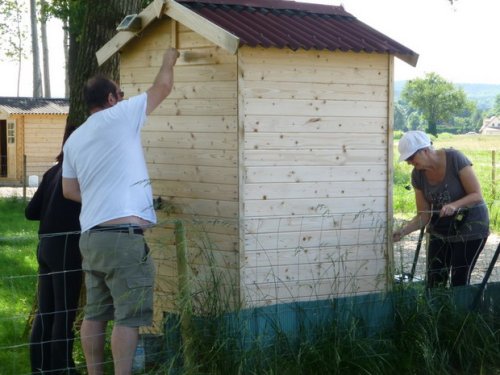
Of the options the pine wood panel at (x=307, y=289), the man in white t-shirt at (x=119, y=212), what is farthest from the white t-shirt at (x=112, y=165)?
the pine wood panel at (x=307, y=289)

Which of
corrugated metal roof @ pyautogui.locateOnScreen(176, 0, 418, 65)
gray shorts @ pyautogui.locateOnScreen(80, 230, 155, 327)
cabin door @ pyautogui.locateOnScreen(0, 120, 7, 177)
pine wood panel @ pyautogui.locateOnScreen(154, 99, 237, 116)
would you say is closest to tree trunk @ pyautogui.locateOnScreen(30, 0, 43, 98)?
cabin door @ pyautogui.locateOnScreen(0, 120, 7, 177)

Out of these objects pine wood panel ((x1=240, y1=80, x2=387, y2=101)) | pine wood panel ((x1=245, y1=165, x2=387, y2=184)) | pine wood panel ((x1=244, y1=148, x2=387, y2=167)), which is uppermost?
pine wood panel ((x1=240, y1=80, x2=387, y2=101))

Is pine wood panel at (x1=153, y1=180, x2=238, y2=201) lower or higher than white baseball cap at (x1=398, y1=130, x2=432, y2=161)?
lower

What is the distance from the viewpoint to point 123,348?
539 centimetres

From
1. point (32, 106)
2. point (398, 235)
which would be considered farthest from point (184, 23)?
point (32, 106)

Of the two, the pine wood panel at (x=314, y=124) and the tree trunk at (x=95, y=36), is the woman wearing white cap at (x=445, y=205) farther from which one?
the tree trunk at (x=95, y=36)

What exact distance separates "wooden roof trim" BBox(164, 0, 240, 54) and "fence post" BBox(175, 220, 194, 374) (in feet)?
4.21

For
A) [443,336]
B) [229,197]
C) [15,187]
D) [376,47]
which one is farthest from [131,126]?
[15,187]

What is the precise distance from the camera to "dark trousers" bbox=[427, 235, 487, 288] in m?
6.71

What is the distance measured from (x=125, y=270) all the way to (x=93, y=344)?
59cm

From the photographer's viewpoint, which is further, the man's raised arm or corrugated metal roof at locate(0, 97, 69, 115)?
corrugated metal roof at locate(0, 97, 69, 115)

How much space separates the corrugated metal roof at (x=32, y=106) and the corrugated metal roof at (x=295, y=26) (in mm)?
26860

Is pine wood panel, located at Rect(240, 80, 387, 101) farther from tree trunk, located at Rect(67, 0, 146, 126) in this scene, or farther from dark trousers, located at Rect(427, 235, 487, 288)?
tree trunk, located at Rect(67, 0, 146, 126)

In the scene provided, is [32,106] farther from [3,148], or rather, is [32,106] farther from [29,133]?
[3,148]
